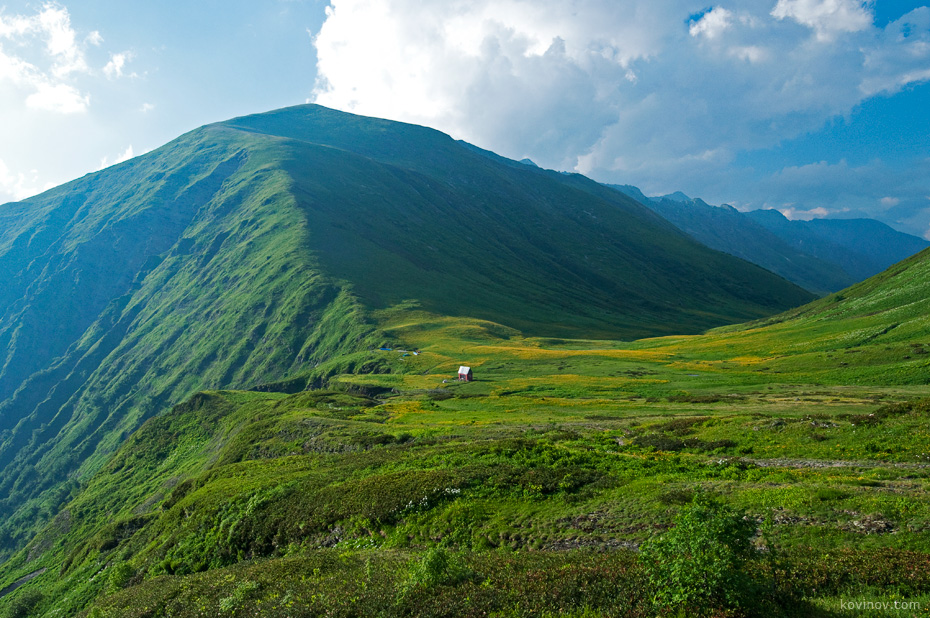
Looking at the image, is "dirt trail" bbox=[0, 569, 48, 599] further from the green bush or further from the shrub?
the green bush

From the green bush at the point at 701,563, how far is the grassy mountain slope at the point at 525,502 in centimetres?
85

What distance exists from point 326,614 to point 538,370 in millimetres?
93334

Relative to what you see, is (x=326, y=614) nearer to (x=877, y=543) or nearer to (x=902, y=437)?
(x=877, y=543)

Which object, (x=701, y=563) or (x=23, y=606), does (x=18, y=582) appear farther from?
(x=701, y=563)

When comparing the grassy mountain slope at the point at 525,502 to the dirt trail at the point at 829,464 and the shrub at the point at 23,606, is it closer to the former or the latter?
the dirt trail at the point at 829,464

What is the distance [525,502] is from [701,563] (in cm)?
1494

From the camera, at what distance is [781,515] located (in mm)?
20188

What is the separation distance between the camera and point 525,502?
87.0 feet

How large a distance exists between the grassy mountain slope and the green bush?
0.85 m

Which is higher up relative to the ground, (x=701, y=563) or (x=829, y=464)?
(x=701, y=563)

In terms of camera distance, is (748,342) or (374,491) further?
(748,342)

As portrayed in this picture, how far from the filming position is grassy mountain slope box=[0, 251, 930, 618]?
1642 cm

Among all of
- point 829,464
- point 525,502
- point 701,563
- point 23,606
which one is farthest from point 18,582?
point 829,464

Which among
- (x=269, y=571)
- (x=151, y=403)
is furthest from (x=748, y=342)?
(x=151, y=403)
